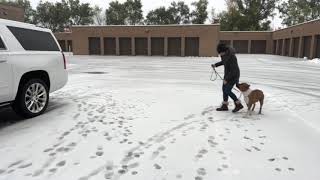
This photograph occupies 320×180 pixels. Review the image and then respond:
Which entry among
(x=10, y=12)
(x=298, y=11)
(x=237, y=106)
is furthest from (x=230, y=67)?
(x=298, y=11)

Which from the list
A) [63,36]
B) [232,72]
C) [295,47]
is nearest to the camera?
[232,72]

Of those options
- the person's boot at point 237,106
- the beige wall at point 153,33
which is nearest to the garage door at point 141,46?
the beige wall at point 153,33

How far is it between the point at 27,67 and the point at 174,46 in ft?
111

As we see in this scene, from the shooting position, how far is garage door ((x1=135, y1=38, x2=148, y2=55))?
40.2 m

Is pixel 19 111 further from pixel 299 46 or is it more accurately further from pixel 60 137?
pixel 299 46

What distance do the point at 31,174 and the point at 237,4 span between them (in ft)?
220

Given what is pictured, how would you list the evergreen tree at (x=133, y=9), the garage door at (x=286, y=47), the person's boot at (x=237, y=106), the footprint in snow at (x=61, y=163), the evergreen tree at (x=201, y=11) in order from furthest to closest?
the evergreen tree at (x=133, y=9), the evergreen tree at (x=201, y=11), the garage door at (x=286, y=47), the person's boot at (x=237, y=106), the footprint in snow at (x=61, y=163)

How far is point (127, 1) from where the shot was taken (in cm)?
7031

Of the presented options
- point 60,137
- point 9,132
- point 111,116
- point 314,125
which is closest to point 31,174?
point 60,137

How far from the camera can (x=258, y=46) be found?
50.8 meters

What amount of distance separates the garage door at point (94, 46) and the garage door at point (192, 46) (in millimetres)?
11518

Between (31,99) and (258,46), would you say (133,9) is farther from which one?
(31,99)

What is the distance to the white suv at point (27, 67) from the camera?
5773 millimetres

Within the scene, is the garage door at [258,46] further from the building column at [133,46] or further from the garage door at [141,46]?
the building column at [133,46]
